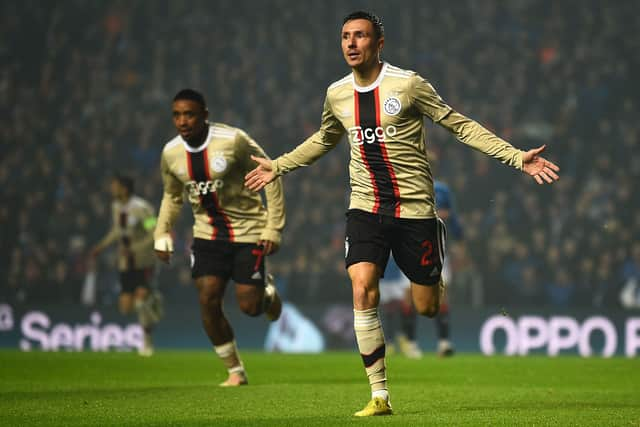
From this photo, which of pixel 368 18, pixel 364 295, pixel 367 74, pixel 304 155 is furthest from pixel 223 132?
pixel 364 295

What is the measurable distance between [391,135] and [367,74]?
0.40 m

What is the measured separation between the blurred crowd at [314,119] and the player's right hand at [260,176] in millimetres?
11361

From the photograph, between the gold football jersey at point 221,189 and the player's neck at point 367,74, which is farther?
the gold football jersey at point 221,189

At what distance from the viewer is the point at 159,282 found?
787 inches

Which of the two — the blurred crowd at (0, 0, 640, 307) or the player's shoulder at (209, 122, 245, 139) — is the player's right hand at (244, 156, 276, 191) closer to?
the player's shoulder at (209, 122, 245, 139)

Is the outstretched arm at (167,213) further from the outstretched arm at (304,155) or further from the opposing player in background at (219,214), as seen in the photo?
the outstretched arm at (304,155)

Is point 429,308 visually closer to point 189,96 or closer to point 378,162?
point 378,162

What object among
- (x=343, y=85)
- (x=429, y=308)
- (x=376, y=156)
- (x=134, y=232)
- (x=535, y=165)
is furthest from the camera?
(x=134, y=232)

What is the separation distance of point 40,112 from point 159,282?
24.8 feet

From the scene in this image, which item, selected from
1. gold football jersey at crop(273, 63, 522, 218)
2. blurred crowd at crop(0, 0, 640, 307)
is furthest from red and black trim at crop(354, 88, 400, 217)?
blurred crowd at crop(0, 0, 640, 307)

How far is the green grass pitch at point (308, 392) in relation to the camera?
6.46m

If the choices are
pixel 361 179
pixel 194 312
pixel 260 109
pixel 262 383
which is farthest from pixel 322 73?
pixel 361 179

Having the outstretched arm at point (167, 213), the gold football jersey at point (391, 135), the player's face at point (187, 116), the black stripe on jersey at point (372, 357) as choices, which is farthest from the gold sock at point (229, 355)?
the black stripe on jersey at point (372, 357)

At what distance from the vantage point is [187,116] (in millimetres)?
9086
